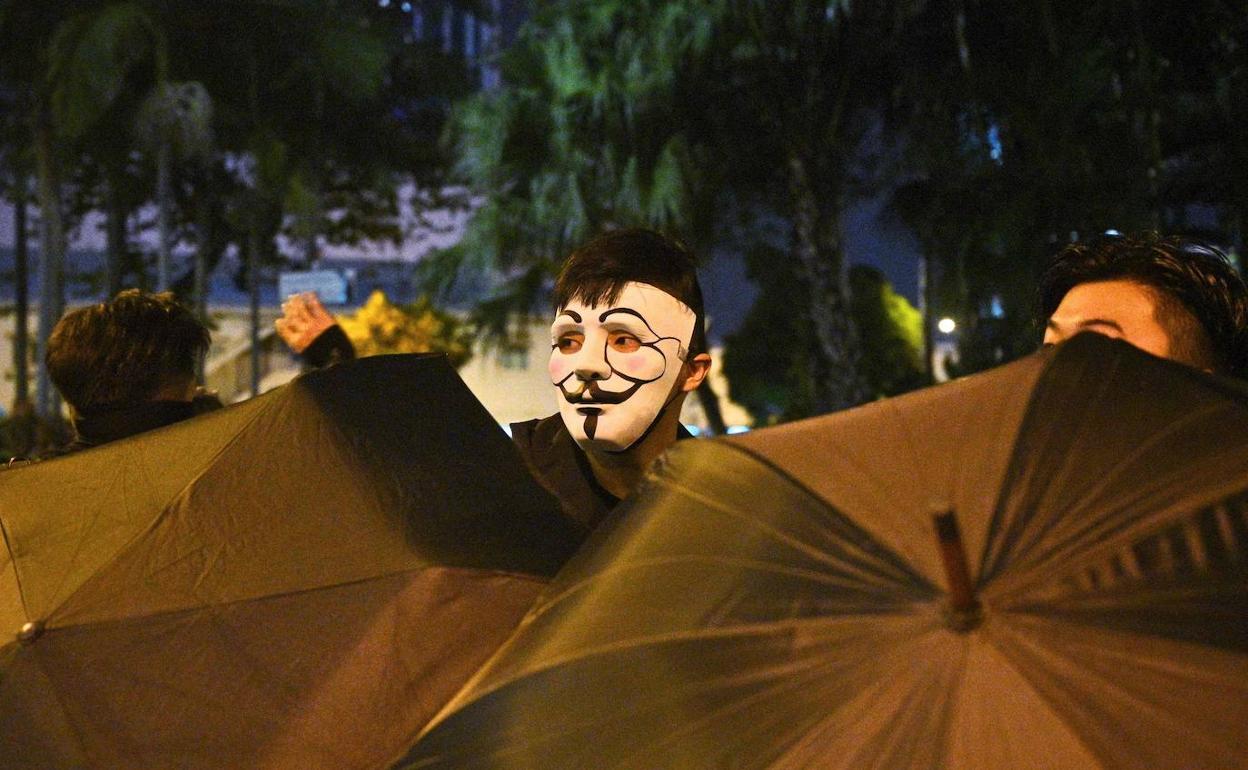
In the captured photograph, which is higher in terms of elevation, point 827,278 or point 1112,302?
point 827,278

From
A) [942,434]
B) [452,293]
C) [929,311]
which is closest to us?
[942,434]

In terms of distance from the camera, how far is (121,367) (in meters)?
3.30

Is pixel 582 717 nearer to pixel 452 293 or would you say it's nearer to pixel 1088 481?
pixel 1088 481

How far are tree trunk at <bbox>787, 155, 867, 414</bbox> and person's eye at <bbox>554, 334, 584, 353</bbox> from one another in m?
13.2

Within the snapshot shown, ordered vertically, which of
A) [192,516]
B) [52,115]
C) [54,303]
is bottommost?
[192,516]

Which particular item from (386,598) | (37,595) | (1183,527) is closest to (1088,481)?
(1183,527)

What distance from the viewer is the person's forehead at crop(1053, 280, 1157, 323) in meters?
2.29

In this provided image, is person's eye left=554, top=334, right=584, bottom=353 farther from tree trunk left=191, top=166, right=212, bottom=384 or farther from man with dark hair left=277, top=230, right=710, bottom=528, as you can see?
tree trunk left=191, top=166, right=212, bottom=384

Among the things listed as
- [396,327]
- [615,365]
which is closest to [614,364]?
[615,365]

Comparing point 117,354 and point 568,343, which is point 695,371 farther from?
point 117,354

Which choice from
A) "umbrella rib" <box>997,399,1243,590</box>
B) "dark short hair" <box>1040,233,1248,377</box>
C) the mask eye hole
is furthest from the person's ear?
"umbrella rib" <box>997,399,1243,590</box>

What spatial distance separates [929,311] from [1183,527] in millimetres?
26594

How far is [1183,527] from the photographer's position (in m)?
1.38

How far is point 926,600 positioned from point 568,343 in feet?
5.10
